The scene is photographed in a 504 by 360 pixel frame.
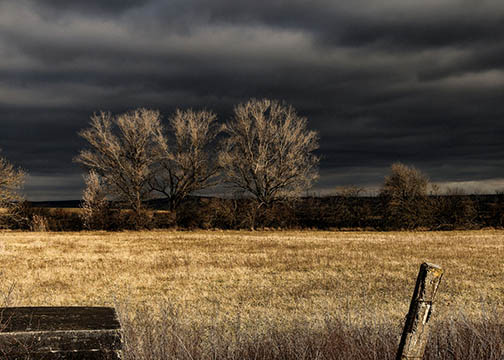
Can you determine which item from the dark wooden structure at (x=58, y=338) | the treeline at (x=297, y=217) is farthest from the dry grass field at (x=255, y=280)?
the treeline at (x=297, y=217)

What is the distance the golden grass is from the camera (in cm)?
980

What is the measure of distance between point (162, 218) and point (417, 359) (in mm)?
31658

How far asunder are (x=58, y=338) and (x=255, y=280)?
A: 29.7 feet

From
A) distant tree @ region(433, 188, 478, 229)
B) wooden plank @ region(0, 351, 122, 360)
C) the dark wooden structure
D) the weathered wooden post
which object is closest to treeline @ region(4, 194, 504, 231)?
distant tree @ region(433, 188, 478, 229)

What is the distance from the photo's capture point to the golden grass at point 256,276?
32.2 feet

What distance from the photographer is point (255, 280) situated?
1287cm

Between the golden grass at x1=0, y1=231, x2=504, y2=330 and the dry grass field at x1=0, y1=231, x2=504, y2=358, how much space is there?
3 centimetres

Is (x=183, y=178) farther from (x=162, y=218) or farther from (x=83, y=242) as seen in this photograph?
(x=83, y=242)

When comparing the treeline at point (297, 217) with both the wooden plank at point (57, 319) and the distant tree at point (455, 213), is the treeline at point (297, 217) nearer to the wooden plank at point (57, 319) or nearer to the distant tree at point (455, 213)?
the distant tree at point (455, 213)

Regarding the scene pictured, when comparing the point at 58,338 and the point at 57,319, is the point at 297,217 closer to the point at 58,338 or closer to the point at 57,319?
the point at 57,319

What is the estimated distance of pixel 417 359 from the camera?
3.63 metres

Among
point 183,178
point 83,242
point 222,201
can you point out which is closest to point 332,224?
point 222,201

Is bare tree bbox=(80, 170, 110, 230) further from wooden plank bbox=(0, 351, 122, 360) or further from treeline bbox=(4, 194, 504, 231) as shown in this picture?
wooden plank bbox=(0, 351, 122, 360)

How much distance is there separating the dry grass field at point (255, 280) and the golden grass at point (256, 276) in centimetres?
3
